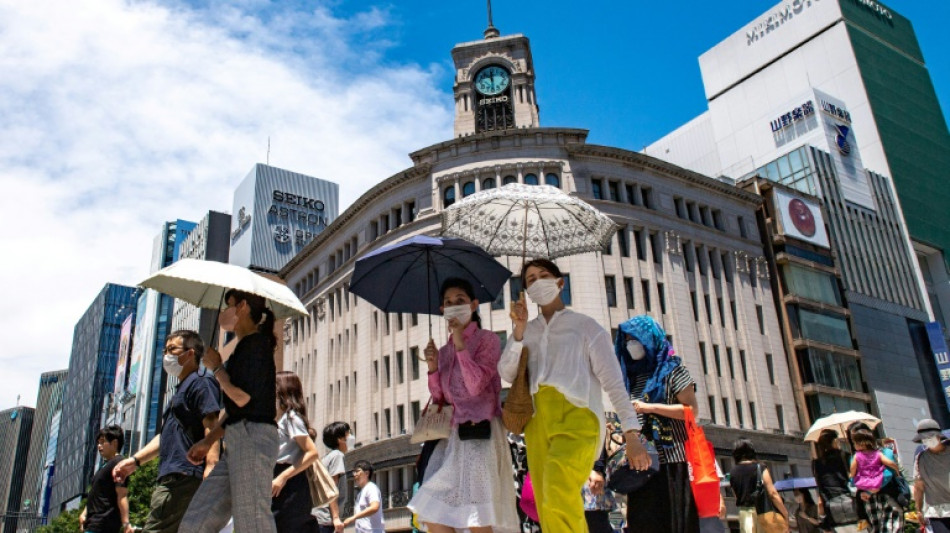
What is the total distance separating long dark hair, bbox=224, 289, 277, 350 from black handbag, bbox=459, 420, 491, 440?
1437 mm

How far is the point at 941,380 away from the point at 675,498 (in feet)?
178

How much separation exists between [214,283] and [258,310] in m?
0.35

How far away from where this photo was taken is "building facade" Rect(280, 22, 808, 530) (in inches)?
1356

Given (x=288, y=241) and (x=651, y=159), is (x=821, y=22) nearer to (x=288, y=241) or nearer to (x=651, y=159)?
(x=651, y=159)

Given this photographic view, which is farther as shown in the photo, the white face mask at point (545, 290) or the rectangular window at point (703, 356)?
the rectangular window at point (703, 356)

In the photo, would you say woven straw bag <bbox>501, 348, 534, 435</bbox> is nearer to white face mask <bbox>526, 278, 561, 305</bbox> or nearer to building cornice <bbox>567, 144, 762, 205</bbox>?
white face mask <bbox>526, 278, 561, 305</bbox>

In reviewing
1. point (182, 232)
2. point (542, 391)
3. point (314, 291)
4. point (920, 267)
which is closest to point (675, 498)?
point (542, 391)

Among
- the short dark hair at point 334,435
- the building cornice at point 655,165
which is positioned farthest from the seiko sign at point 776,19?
the short dark hair at point 334,435

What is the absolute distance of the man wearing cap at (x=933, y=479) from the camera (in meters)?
6.91

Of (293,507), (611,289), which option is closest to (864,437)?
(293,507)

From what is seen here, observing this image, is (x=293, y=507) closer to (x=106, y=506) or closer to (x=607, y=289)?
(x=106, y=506)

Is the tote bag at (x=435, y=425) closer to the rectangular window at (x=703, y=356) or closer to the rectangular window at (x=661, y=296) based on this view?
the rectangular window at (x=661, y=296)

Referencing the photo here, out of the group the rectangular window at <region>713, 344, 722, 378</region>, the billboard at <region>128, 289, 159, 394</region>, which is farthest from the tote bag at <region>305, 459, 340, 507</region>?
the billboard at <region>128, 289, 159, 394</region>

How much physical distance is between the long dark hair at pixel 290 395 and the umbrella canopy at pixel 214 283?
2.89 ft
